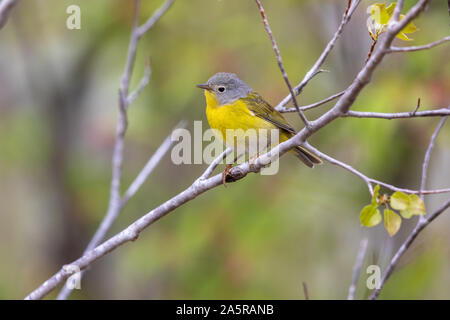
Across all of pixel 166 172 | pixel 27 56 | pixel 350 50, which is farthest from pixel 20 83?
pixel 350 50

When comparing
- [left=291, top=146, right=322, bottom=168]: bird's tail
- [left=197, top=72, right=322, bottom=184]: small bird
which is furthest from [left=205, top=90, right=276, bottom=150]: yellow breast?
[left=291, top=146, right=322, bottom=168]: bird's tail

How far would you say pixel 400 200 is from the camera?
85.0 inches

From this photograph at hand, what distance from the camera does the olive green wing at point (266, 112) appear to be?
4.15 m

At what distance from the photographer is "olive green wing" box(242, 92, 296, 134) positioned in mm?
4148

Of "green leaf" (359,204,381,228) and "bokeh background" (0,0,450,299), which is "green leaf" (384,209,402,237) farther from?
"bokeh background" (0,0,450,299)

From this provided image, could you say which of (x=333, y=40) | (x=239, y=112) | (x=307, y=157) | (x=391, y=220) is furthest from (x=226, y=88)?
(x=391, y=220)

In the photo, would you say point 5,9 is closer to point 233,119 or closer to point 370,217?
point 370,217

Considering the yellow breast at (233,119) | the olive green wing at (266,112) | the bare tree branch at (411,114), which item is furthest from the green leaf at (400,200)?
the olive green wing at (266,112)

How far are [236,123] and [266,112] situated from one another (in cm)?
35

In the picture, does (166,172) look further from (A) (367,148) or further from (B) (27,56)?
(A) (367,148)

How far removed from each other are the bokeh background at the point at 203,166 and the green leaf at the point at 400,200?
2228mm

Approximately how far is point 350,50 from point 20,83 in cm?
484

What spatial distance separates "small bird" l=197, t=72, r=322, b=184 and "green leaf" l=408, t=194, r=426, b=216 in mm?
1734
